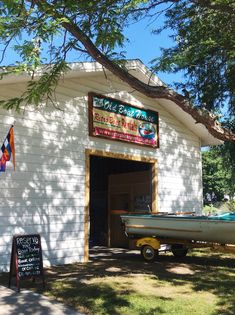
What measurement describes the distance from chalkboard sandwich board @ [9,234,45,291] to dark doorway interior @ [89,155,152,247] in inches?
318

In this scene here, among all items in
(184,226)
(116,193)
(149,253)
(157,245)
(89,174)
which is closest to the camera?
(184,226)

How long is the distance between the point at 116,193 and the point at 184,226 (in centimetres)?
502

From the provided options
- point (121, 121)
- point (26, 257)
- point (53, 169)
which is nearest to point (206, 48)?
point (121, 121)

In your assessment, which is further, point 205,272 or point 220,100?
point 220,100

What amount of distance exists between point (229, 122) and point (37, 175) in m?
9.03

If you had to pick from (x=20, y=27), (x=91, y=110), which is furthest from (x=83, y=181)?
(x=20, y=27)

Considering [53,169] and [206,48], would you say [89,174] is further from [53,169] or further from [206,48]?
[206,48]

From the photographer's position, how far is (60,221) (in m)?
11.4

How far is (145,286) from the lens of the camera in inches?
340

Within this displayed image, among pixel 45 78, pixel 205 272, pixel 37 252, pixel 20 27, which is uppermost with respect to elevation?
pixel 20 27

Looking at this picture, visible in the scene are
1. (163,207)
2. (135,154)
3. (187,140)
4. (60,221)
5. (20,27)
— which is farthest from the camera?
(187,140)

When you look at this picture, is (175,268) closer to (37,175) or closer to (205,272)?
(205,272)

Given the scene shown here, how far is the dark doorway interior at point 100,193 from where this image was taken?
16594 millimetres

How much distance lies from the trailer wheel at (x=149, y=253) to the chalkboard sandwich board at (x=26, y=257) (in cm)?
441
